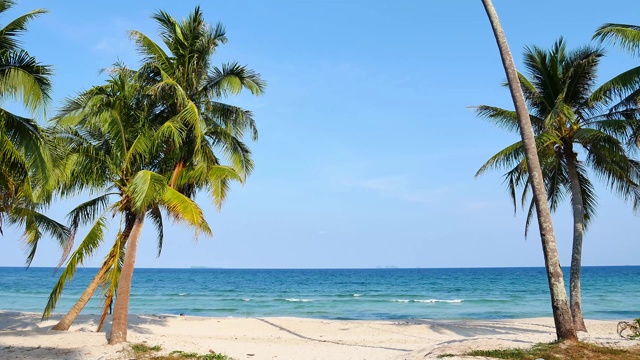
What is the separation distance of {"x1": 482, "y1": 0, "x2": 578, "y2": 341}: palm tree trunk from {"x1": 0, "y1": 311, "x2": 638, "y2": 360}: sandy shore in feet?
3.18

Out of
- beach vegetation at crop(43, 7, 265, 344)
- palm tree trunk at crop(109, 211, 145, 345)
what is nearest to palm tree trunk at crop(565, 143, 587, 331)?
beach vegetation at crop(43, 7, 265, 344)

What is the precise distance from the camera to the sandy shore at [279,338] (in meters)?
10.1

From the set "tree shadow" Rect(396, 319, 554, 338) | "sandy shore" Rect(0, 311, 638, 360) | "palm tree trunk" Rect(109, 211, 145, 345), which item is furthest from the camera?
"tree shadow" Rect(396, 319, 554, 338)

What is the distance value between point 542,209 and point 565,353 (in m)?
2.61

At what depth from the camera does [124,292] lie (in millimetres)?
11250

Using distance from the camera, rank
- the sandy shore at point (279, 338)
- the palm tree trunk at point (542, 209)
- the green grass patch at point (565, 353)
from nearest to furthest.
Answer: the green grass patch at point (565, 353) < the palm tree trunk at point (542, 209) < the sandy shore at point (279, 338)

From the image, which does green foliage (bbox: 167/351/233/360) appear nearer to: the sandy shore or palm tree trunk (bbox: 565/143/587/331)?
the sandy shore

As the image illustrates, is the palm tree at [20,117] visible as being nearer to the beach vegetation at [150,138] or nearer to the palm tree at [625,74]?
the beach vegetation at [150,138]

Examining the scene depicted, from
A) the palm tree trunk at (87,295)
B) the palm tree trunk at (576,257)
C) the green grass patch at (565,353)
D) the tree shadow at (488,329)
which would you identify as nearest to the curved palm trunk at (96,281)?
the palm tree trunk at (87,295)

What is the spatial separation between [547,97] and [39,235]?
1480cm

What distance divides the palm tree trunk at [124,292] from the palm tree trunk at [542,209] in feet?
27.2

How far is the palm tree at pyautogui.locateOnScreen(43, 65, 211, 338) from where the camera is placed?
37.3 ft

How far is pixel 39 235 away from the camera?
1355 cm

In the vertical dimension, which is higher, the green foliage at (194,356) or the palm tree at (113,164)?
the palm tree at (113,164)
